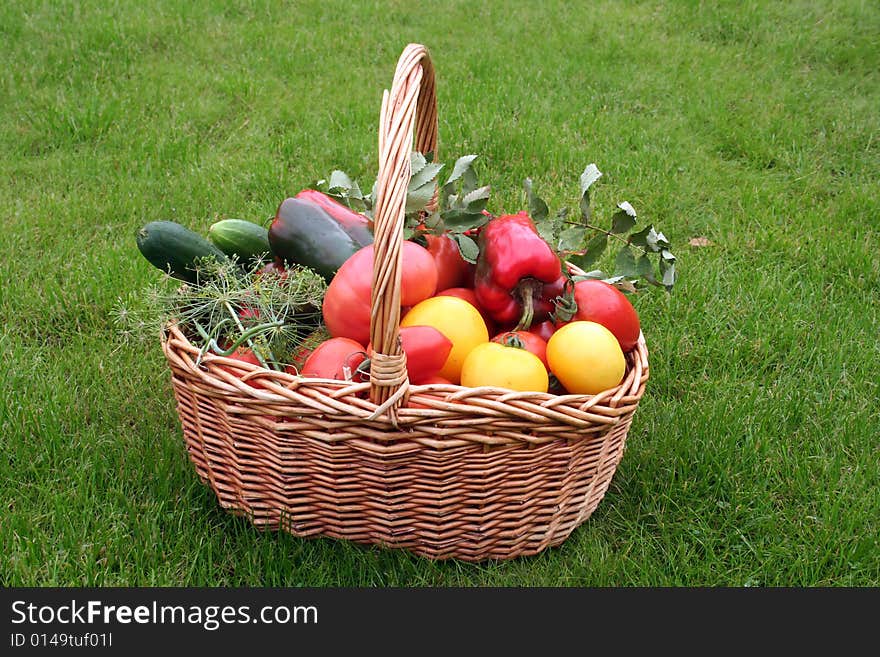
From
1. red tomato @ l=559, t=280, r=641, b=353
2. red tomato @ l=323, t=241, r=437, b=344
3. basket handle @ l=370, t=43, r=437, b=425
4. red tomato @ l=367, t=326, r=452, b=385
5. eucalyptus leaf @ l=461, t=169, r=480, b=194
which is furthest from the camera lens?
eucalyptus leaf @ l=461, t=169, r=480, b=194

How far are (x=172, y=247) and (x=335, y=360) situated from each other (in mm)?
515

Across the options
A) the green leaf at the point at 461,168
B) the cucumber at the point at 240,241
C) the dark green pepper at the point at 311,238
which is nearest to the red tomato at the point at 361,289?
the dark green pepper at the point at 311,238

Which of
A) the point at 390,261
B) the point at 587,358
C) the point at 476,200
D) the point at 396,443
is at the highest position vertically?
the point at 390,261

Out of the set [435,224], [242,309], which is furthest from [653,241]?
[242,309]

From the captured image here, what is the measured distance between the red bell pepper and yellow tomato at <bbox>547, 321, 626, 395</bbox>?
0.17m

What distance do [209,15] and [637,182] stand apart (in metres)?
2.91

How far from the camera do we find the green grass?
1.88 m

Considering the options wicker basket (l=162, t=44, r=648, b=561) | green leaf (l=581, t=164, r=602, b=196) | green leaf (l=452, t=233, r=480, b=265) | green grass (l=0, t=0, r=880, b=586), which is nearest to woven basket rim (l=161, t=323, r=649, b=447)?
wicker basket (l=162, t=44, r=648, b=561)

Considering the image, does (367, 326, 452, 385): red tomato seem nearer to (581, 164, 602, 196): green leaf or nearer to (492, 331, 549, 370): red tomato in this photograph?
(492, 331, 549, 370): red tomato

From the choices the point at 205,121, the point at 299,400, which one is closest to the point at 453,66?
the point at 205,121

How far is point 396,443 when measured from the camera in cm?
162

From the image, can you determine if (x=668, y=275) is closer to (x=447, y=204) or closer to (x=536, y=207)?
(x=536, y=207)

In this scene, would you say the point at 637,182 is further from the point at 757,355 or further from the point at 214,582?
the point at 214,582

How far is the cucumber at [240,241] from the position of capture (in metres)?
2.11
